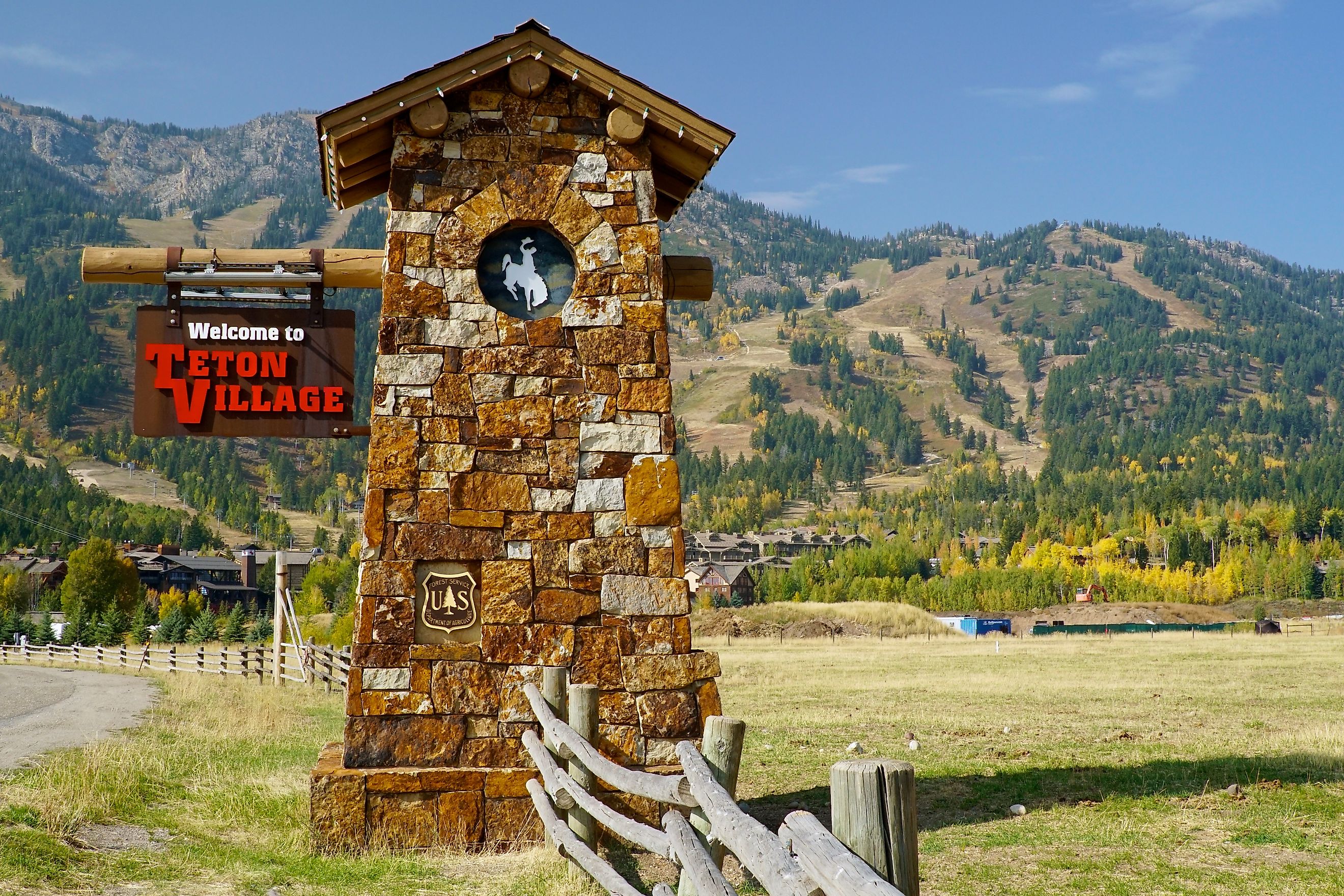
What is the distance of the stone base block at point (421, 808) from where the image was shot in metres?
8.41

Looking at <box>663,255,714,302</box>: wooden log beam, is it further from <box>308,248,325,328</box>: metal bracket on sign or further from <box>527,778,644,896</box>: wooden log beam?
<box>527,778,644,896</box>: wooden log beam

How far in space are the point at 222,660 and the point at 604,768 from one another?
31.7 meters

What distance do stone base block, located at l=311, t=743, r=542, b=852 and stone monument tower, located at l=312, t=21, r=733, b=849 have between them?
0.02 meters

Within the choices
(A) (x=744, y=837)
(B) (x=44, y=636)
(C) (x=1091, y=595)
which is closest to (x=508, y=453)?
(A) (x=744, y=837)

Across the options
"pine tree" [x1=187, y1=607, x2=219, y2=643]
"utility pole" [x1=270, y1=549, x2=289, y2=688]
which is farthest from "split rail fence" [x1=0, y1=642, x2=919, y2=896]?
"pine tree" [x1=187, y1=607, x2=219, y2=643]

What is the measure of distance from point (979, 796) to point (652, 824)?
325cm

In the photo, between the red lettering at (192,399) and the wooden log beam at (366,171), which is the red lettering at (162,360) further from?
the wooden log beam at (366,171)

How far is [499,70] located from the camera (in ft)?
30.3

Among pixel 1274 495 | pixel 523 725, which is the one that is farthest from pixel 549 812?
pixel 1274 495

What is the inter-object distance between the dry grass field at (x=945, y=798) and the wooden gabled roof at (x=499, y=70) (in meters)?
5.44

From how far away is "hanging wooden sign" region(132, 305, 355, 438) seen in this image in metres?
9.95

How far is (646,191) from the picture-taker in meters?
9.39

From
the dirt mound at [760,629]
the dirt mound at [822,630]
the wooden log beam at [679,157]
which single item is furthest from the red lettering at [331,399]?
the dirt mound at [822,630]

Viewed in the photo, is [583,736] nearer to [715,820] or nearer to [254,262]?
[715,820]
